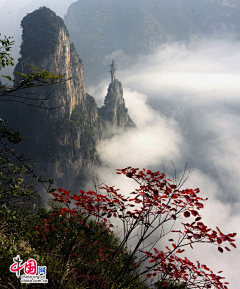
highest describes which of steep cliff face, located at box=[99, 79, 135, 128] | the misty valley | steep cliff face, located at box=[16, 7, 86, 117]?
steep cliff face, located at box=[99, 79, 135, 128]

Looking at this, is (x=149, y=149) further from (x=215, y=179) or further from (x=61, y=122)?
(x=61, y=122)

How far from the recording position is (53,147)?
70.3 meters

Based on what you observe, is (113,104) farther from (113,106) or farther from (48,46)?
(48,46)

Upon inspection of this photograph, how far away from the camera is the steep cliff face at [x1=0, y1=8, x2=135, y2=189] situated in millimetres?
65562

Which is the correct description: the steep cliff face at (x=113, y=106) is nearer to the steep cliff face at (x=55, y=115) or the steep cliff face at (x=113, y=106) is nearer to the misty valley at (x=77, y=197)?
the misty valley at (x=77, y=197)

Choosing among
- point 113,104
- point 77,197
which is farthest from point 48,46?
point 77,197

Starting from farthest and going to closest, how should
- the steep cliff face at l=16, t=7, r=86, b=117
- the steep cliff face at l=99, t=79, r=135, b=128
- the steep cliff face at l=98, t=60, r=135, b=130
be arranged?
the steep cliff face at l=99, t=79, r=135, b=128
the steep cliff face at l=98, t=60, r=135, b=130
the steep cliff face at l=16, t=7, r=86, b=117

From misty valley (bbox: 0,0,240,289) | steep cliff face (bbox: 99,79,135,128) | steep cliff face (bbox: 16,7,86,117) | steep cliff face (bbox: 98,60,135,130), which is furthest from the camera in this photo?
steep cliff face (bbox: 99,79,135,128)

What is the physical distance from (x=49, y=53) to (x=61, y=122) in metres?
22.5

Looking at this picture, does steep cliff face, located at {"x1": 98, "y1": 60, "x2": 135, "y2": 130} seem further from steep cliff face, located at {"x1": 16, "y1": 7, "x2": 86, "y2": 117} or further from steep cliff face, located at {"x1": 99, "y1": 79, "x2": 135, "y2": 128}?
steep cliff face, located at {"x1": 16, "y1": 7, "x2": 86, "y2": 117}

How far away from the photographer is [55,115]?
69188 millimetres

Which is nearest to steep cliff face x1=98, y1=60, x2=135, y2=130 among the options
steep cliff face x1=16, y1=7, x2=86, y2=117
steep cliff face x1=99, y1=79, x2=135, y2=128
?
steep cliff face x1=99, y1=79, x2=135, y2=128

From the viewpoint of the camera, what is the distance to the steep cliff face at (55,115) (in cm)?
6556

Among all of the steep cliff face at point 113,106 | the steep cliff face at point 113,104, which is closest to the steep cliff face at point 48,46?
the steep cliff face at point 113,104
